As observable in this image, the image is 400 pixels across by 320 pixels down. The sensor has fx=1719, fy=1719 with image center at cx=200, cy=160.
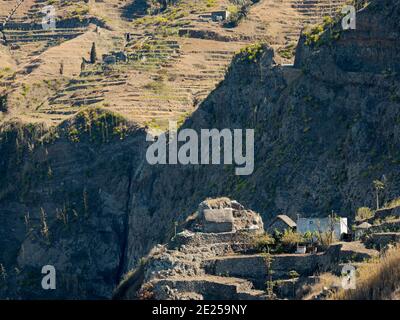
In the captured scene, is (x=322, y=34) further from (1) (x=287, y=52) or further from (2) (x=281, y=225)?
(2) (x=281, y=225)

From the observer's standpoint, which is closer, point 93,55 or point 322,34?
point 322,34

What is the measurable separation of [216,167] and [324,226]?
Result: 134ft

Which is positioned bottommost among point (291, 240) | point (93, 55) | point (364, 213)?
point (93, 55)

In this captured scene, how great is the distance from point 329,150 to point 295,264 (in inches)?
1447

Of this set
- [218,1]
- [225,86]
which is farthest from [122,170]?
[218,1]

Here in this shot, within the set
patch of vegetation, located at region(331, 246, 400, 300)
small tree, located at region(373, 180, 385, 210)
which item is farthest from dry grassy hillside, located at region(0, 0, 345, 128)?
patch of vegetation, located at region(331, 246, 400, 300)

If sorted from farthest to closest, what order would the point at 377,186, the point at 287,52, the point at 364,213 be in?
the point at 287,52, the point at 377,186, the point at 364,213

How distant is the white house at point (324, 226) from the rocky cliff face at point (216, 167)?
1485 centimetres

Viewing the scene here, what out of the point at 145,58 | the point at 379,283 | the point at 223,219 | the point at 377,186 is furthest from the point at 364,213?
the point at 145,58

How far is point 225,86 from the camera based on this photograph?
113 metres

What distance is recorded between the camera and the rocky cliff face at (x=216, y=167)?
304 ft

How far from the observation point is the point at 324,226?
66.9 meters

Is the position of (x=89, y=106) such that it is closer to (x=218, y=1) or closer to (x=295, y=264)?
(x=218, y=1)

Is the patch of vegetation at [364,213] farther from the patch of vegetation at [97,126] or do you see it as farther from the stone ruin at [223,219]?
the patch of vegetation at [97,126]
